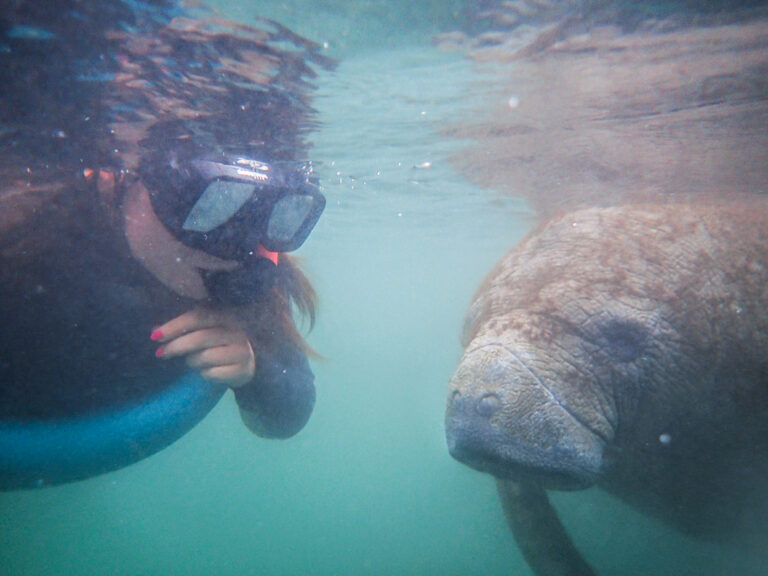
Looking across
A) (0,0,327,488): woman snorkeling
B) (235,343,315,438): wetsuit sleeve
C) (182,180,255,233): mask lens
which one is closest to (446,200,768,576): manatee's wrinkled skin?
(235,343,315,438): wetsuit sleeve

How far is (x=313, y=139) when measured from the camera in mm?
8766

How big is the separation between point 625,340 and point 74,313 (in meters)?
3.59

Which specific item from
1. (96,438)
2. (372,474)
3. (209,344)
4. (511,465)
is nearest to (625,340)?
(511,465)

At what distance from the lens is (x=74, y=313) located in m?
2.27

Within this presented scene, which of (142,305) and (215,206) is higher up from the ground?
(215,206)

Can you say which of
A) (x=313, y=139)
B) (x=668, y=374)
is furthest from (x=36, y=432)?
(x=313, y=139)

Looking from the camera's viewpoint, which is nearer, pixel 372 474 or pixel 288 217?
pixel 288 217

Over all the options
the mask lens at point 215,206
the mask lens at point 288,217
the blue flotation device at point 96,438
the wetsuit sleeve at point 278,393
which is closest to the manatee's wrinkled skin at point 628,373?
the wetsuit sleeve at point 278,393

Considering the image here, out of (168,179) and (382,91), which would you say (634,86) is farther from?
(168,179)

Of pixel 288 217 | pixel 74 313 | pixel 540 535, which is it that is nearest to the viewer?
pixel 74 313

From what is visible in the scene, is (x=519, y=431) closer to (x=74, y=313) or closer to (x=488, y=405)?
(x=488, y=405)

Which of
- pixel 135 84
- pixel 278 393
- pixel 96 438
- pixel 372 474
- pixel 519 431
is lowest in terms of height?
pixel 372 474

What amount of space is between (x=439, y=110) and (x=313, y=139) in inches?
98.1

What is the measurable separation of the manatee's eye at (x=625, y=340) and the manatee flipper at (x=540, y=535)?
6.07ft
